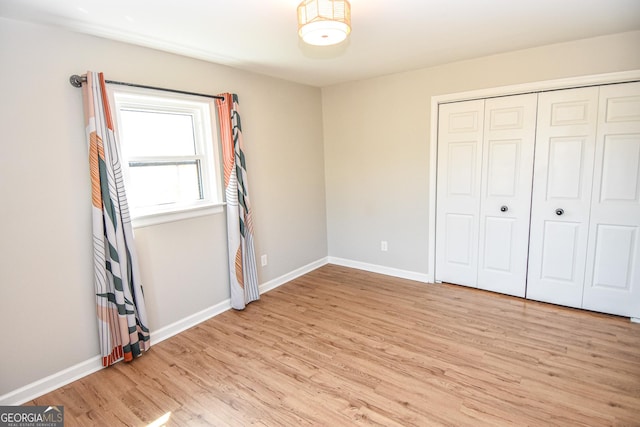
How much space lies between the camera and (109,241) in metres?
2.35

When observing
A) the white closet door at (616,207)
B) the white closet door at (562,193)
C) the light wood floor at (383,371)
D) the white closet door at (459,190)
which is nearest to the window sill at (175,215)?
the light wood floor at (383,371)

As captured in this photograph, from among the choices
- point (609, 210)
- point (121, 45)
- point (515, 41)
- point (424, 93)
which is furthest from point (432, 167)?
point (121, 45)

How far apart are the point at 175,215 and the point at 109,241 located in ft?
1.98

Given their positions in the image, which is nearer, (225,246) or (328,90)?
(225,246)

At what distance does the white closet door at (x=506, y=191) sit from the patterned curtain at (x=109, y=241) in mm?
3322

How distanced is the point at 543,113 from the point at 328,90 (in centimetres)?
245

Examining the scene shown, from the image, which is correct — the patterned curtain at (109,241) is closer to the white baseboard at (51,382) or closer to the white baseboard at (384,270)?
the white baseboard at (51,382)

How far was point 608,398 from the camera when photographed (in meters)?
1.99

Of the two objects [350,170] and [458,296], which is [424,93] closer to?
[350,170]

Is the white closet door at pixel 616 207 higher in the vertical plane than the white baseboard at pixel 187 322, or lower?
higher

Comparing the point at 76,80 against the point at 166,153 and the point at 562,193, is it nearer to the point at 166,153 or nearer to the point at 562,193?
the point at 166,153

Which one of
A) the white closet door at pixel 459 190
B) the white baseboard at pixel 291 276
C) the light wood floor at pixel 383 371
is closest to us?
the light wood floor at pixel 383 371

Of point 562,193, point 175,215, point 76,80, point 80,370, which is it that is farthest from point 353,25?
point 80,370

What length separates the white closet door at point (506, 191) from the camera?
10.5ft
